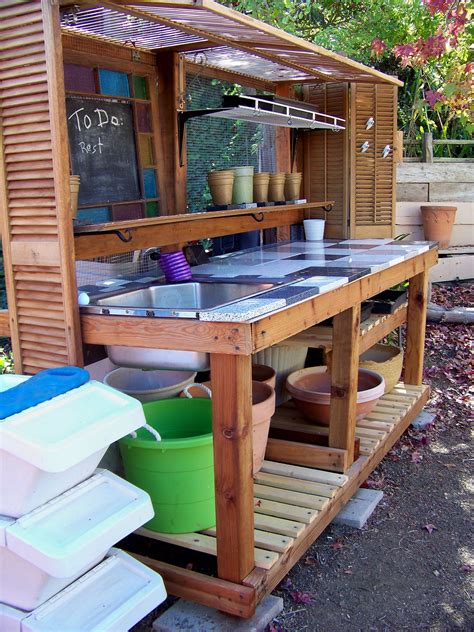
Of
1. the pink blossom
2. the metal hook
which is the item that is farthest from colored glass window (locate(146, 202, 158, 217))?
the pink blossom

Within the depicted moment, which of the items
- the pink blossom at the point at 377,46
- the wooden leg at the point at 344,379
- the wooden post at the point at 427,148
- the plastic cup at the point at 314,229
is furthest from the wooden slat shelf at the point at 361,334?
the wooden post at the point at 427,148

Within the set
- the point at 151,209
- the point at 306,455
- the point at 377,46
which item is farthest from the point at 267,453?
the point at 377,46

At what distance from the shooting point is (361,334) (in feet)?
11.8

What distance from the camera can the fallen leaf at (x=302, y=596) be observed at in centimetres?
265

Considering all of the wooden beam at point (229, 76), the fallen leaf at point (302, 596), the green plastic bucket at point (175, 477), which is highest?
the wooden beam at point (229, 76)

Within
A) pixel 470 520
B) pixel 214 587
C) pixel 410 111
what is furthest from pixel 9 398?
pixel 410 111

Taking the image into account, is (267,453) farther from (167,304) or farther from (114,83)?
(114,83)

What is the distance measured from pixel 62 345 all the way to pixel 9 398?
0.46 meters

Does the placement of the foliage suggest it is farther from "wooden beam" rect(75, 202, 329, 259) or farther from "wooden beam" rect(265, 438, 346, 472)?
"wooden beam" rect(265, 438, 346, 472)

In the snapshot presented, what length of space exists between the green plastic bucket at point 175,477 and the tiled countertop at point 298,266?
581mm

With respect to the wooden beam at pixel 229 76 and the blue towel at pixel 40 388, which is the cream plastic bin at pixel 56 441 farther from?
the wooden beam at pixel 229 76

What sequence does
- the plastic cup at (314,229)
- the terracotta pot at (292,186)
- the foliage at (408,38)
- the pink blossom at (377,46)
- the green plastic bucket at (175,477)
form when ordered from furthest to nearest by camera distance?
the pink blossom at (377,46) < the foliage at (408,38) < the plastic cup at (314,229) < the terracotta pot at (292,186) < the green plastic bucket at (175,477)

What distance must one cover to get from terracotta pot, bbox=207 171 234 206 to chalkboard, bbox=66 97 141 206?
0.44 metres

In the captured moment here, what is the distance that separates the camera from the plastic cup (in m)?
4.85
